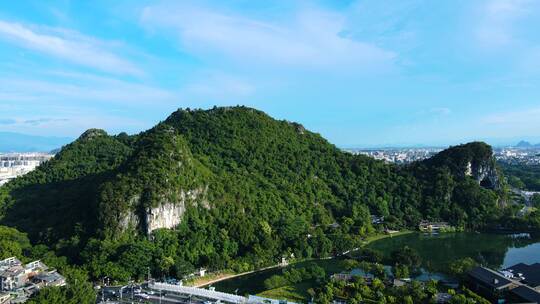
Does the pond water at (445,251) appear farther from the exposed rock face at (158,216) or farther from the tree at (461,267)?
the exposed rock face at (158,216)

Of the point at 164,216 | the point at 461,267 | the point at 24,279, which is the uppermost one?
the point at 164,216

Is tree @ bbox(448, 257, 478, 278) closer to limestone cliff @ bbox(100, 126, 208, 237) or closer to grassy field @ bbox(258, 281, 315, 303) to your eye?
grassy field @ bbox(258, 281, 315, 303)

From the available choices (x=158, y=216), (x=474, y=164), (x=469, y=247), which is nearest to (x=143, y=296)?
(x=158, y=216)

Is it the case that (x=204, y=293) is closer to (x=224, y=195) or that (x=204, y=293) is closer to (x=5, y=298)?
(x=5, y=298)

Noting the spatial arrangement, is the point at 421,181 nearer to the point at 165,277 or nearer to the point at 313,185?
the point at 313,185

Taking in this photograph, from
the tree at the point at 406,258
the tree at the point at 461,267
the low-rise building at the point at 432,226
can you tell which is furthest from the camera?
the low-rise building at the point at 432,226

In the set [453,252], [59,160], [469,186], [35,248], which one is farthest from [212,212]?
[469,186]

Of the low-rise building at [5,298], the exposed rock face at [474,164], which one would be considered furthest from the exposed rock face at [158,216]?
the exposed rock face at [474,164]
